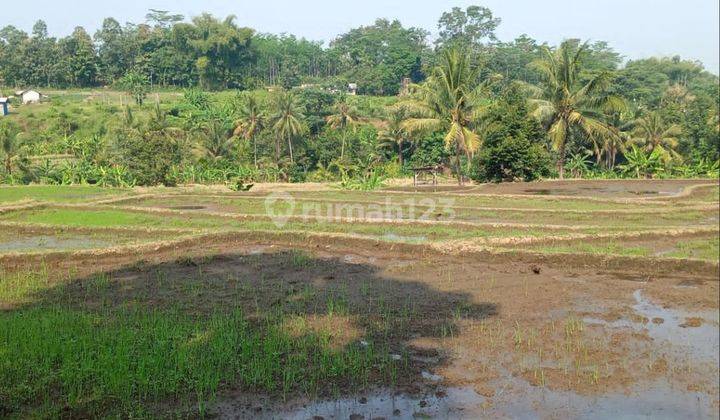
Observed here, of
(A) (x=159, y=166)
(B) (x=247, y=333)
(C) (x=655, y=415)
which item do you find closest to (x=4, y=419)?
(B) (x=247, y=333)

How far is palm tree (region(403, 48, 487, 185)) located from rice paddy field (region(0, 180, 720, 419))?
32.4 ft

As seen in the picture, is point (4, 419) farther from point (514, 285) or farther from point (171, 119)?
point (171, 119)

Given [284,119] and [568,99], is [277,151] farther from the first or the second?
[568,99]

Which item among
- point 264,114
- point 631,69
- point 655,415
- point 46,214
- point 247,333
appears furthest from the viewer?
point 631,69

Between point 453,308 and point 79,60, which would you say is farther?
point 79,60

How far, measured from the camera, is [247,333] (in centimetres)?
762

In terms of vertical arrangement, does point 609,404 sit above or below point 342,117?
below

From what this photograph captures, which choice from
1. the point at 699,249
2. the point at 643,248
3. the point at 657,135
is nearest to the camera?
the point at 699,249

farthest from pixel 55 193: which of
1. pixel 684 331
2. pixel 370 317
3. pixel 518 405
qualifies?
pixel 684 331

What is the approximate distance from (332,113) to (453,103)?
25.0 metres

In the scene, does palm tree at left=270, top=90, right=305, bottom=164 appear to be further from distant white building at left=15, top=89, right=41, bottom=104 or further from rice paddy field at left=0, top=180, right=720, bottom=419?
distant white building at left=15, top=89, right=41, bottom=104

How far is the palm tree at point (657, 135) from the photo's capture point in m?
32.3

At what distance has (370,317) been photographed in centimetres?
817

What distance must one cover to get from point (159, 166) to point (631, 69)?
4932 centimetres
